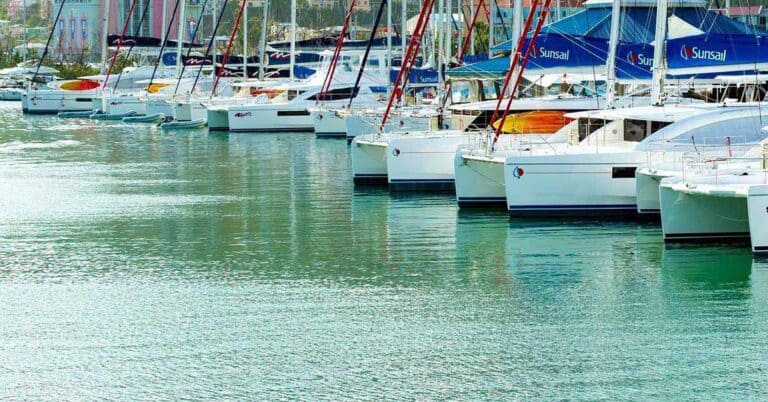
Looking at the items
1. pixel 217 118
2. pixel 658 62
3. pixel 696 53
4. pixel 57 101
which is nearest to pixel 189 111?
pixel 217 118

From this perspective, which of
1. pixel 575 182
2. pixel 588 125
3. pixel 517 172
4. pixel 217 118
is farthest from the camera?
pixel 217 118

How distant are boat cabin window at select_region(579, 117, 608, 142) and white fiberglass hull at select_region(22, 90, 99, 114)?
58.4m

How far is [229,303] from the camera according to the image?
22984mm

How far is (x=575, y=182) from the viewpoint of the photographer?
99.6 feet

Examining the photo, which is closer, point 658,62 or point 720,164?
point 720,164

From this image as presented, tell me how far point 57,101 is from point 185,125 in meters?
20.8

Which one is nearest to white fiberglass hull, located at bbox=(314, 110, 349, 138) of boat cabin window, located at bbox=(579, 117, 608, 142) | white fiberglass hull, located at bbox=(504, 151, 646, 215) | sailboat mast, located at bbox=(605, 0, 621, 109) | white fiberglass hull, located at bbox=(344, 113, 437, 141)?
white fiberglass hull, located at bbox=(344, 113, 437, 141)

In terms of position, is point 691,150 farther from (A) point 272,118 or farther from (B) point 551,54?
(A) point 272,118

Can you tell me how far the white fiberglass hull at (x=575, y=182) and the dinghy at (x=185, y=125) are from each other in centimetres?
4019

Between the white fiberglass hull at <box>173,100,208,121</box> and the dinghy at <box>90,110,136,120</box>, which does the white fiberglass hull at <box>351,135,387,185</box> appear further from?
the dinghy at <box>90,110,136,120</box>

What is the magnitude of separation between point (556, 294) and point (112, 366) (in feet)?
24.1

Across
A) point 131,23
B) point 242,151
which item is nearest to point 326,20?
point 131,23

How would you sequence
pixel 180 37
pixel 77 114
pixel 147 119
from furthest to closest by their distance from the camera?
pixel 77 114 → pixel 180 37 → pixel 147 119

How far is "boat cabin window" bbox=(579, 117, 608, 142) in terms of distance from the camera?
31.9 metres
